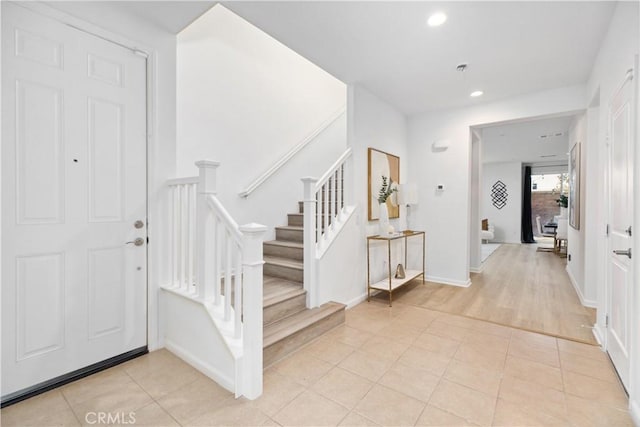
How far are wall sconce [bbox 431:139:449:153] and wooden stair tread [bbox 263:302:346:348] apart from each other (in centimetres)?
299

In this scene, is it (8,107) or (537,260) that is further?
(537,260)

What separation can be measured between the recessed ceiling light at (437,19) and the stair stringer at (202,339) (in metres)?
2.80

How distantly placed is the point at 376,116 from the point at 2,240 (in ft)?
12.5

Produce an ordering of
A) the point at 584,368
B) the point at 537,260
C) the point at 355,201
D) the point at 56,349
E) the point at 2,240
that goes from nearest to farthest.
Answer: the point at 2,240 → the point at 56,349 → the point at 584,368 → the point at 355,201 → the point at 537,260

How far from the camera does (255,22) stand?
96.0 inches

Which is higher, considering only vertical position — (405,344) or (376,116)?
(376,116)

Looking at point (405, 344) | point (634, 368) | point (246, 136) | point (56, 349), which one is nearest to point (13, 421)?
point (56, 349)

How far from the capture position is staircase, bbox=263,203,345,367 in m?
2.35

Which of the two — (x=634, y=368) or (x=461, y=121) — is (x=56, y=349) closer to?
(x=634, y=368)

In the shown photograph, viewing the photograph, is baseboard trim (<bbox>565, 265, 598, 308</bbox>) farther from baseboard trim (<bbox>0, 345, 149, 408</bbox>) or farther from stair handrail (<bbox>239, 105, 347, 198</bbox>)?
baseboard trim (<bbox>0, 345, 149, 408</bbox>)

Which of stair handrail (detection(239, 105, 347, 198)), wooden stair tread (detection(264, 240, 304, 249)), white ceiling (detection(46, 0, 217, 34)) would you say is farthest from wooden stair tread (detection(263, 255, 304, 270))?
white ceiling (detection(46, 0, 217, 34))

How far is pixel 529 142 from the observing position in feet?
23.1

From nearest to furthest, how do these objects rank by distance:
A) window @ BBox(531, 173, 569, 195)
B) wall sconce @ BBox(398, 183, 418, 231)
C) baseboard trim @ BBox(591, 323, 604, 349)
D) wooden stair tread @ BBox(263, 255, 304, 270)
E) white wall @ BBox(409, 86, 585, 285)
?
baseboard trim @ BBox(591, 323, 604, 349) < wooden stair tread @ BBox(263, 255, 304, 270) < wall sconce @ BBox(398, 183, 418, 231) < white wall @ BBox(409, 86, 585, 285) < window @ BBox(531, 173, 569, 195)

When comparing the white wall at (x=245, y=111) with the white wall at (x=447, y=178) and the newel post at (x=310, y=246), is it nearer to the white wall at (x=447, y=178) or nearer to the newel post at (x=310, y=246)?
the newel post at (x=310, y=246)
